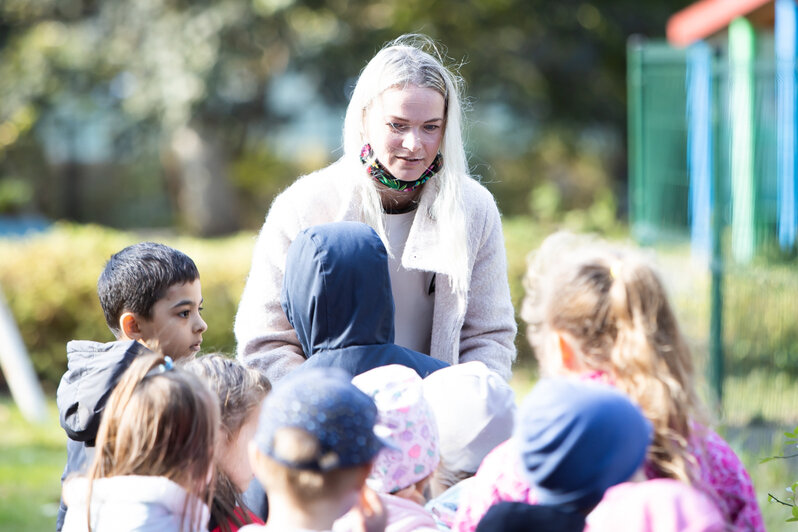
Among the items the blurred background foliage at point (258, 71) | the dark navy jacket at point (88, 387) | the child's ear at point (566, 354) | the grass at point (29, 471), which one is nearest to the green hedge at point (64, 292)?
the grass at point (29, 471)

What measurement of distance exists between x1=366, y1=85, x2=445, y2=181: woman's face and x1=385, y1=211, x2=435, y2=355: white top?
18 cm

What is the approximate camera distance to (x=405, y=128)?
2.86 meters

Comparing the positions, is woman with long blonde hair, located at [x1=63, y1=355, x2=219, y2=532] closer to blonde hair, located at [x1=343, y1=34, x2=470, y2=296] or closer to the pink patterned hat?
the pink patterned hat

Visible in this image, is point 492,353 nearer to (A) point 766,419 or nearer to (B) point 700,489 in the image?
(B) point 700,489

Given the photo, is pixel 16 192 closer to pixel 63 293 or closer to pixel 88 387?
pixel 63 293

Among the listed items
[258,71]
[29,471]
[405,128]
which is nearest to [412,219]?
[405,128]

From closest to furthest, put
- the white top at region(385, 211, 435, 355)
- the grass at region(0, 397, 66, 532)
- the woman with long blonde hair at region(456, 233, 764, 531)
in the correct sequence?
the woman with long blonde hair at region(456, 233, 764, 531) → the white top at region(385, 211, 435, 355) → the grass at region(0, 397, 66, 532)

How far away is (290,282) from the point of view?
8.06 feet

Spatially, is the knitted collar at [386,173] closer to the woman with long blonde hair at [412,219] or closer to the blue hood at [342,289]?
the woman with long blonde hair at [412,219]

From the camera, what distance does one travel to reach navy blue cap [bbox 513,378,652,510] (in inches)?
66.5

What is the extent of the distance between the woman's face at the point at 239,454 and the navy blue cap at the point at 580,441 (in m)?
0.83

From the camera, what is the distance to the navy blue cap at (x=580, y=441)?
169 centimetres

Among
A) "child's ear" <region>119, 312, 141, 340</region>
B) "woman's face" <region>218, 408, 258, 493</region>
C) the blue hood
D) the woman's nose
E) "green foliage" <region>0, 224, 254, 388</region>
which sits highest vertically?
the woman's nose

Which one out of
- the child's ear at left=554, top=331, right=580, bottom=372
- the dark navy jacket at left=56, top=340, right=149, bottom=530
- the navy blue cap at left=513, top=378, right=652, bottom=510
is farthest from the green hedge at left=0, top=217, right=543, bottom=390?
the navy blue cap at left=513, top=378, right=652, bottom=510
